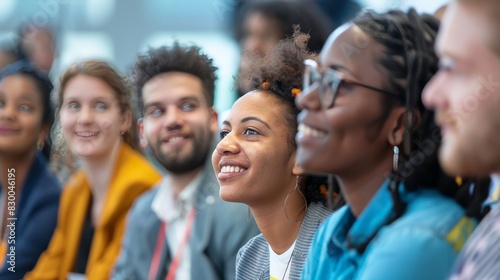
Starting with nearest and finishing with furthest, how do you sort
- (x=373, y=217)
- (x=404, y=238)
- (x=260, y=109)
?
(x=404, y=238)
(x=373, y=217)
(x=260, y=109)

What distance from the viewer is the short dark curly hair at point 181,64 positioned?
11.1ft

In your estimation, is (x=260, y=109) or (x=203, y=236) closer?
(x=260, y=109)

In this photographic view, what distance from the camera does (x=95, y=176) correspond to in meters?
3.79

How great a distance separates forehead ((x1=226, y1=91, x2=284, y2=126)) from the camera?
8.69ft

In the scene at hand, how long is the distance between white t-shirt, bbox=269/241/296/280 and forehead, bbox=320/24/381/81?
2.30 ft

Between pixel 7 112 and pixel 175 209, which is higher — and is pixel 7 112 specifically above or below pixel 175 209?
above

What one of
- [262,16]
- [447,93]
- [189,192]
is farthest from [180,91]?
[447,93]

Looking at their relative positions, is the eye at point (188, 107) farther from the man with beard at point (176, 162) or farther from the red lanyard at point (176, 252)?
the red lanyard at point (176, 252)

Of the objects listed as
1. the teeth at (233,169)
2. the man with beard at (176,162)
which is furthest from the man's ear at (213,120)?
the teeth at (233,169)

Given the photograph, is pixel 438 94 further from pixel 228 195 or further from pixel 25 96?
pixel 25 96

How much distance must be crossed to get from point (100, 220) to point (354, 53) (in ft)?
6.27

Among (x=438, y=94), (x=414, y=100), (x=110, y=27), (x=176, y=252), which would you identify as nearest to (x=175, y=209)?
(x=176, y=252)

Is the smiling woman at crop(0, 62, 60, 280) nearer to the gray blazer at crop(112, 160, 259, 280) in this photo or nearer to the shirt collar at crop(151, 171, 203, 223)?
the gray blazer at crop(112, 160, 259, 280)

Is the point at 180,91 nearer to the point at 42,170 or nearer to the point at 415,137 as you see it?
the point at 42,170
